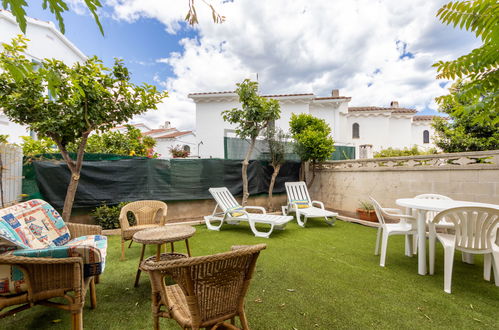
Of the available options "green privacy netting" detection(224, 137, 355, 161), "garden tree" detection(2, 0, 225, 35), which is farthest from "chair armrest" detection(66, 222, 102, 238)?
"green privacy netting" detection(224, 137, 355, 161)

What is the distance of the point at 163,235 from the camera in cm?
281

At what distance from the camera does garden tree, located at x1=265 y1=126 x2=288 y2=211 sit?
7145mm

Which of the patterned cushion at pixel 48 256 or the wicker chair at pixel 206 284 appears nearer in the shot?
the wicker chair at pixel 206 284

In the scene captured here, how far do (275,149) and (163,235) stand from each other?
487 cm

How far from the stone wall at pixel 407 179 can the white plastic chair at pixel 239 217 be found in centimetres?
281

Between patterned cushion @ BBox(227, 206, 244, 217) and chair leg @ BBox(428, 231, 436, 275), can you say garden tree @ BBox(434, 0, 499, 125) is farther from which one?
patterned cushion @ BBox(227, 206, 244, 217)

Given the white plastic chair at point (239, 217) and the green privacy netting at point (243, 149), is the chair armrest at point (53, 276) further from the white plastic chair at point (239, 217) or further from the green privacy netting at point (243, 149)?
the green privacy netting at point (243, 149)

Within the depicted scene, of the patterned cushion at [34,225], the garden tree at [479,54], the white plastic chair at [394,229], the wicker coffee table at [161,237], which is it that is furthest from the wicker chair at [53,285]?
the white plastic chair at [394,229]

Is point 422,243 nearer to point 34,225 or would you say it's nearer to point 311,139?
point 311,139

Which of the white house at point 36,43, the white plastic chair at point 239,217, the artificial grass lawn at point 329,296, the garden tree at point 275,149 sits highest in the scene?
the white house at point 36,43

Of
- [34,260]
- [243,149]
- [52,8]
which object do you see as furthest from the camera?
[243,149]

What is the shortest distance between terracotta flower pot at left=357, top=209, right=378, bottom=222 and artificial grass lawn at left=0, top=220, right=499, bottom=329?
6.46 feet

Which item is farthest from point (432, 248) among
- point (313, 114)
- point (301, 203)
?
point (313, 114)

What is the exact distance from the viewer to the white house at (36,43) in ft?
27.7
